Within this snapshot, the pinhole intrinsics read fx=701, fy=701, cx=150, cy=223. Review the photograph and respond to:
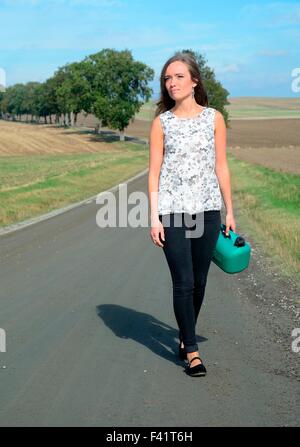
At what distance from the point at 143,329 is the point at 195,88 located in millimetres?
2374

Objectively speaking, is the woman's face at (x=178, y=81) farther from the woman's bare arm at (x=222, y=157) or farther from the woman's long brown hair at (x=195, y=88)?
the woman's bare arm at (x=222, y=157)

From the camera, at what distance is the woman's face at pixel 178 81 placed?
4.92 m

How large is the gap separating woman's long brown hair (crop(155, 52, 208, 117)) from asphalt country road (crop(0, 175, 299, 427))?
1.92 meters

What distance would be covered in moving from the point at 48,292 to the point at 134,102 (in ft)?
302

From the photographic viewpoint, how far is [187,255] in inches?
195

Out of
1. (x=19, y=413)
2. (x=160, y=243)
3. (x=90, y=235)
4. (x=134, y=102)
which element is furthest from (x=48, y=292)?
(x=134, y=102)

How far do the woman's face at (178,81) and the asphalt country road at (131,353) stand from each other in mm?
1977

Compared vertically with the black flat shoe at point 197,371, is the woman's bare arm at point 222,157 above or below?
above

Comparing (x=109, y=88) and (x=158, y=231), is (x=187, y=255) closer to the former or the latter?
(x=158, y=231)

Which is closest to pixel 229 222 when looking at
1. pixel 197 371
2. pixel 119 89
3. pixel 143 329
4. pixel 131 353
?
pixel 197 371

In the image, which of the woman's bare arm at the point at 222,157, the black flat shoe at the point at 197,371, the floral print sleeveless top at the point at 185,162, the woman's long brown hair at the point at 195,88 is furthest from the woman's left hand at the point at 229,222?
the black flat shoe at the point at 197,371

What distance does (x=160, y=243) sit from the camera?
493 centimetres

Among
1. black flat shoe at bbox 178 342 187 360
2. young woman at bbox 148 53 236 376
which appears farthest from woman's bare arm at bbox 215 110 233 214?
black flat shoe at bbox 178 342 187 360

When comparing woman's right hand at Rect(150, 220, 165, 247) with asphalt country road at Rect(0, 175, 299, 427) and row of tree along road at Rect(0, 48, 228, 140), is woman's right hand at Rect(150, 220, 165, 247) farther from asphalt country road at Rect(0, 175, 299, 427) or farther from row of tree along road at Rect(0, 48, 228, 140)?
row of tree along road at Rect(0, 48, 228, 140)
